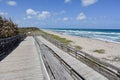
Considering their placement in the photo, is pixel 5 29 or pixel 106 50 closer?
pixel 106 50

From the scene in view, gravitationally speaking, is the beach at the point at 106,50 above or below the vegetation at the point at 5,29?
below

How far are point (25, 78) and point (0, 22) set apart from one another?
28.7 meters

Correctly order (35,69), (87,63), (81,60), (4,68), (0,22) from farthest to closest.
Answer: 1. (0,22)
2. (81,60)
3. (87,63)
4. (4,68)
5. (35,69)

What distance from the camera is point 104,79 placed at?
31.4ft

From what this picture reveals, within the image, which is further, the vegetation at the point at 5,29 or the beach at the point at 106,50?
the vegetation at the point at 5,29

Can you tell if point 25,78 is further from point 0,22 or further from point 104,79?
point 0,22

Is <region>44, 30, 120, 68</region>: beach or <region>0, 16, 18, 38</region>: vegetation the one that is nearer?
<region>44, 30, 120, 68</region>: beach

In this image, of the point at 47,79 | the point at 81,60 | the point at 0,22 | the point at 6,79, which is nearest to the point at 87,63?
the point at 81,60

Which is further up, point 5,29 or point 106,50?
point 5,29

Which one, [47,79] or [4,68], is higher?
[47,79]

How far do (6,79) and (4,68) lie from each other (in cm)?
250

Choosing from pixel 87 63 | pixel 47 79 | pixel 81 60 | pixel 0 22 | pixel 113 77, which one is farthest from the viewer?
pixel 0 22

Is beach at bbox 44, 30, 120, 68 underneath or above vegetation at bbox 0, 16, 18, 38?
underneath

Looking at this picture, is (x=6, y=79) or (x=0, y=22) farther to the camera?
(x=0, y=22)
